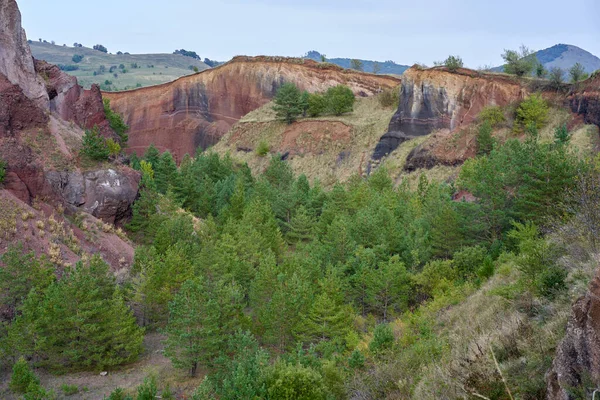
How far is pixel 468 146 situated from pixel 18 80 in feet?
131

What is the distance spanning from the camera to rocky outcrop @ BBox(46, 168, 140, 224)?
33219mm

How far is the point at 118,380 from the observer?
67.7 feet

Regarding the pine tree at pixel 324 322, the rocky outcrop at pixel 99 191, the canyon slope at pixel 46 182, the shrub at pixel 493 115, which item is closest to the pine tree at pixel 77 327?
the canyon slope at pixel 46 182

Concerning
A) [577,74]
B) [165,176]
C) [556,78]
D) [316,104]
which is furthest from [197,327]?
[316,104]

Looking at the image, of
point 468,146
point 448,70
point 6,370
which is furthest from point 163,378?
point 448,70

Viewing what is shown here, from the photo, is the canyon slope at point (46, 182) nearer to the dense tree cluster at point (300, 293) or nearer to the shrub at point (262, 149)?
the dense tree cluster at point (300, 293)

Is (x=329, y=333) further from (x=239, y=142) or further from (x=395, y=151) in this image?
(x=239, y=142)

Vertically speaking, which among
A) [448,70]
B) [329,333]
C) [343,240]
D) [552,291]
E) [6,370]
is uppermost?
[448,70]

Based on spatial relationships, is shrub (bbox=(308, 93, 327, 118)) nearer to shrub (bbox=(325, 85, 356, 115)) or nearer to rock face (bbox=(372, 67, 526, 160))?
shrub (bbox=(325, 85, 356, 115))

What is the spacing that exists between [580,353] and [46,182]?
3119 centimetres

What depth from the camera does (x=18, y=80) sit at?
3831 cm

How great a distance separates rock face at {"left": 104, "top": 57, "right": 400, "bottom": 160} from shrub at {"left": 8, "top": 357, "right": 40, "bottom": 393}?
61731 mm

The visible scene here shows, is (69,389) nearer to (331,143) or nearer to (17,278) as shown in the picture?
(17,278)

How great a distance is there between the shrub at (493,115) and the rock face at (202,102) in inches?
1244
